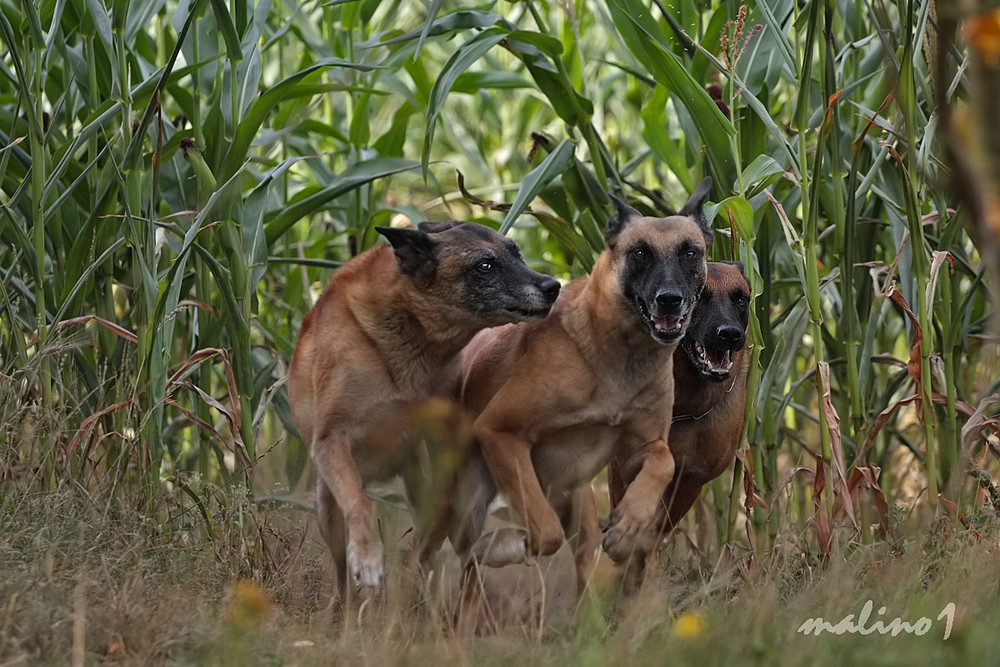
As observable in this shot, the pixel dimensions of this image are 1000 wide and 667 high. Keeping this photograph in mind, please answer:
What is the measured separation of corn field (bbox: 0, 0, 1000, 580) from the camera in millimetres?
3920

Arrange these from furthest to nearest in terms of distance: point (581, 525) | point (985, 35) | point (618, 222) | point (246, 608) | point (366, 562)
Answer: point (581, 525), point (618, 222), point (366, 562), point (246, 608), point (985, 35)

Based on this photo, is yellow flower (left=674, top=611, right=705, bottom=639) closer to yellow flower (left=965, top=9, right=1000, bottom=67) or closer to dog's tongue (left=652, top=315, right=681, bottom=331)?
dog's tongue (left=652, top=315, right=681, bottom=331)

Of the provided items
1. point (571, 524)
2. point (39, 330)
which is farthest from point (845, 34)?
point (39, 330)

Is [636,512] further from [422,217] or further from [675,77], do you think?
[422,217]

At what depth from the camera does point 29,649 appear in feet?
8.46

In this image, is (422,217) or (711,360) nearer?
(711,360)

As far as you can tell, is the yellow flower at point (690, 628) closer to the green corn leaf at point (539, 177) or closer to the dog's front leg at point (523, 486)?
the dog's front leg at point (523, 486)

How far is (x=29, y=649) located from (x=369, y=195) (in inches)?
119

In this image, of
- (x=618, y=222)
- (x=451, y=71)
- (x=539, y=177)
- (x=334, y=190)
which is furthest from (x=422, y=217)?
(x=618, y=222)

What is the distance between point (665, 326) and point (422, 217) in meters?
1.48

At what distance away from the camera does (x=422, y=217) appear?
190 inches

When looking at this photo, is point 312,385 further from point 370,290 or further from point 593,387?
point 593,387

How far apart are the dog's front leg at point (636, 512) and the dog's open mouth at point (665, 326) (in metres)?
0.48

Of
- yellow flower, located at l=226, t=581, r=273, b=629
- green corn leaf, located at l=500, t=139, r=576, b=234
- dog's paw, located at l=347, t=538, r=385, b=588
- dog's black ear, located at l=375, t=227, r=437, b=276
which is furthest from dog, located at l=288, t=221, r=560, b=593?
yellow flower, located at l=226, t=581, r=273, b=629
